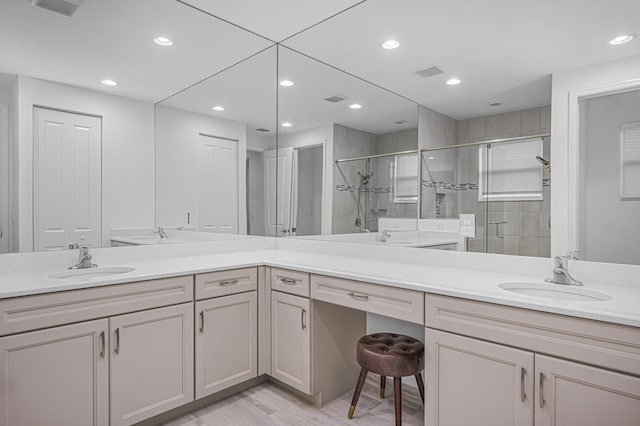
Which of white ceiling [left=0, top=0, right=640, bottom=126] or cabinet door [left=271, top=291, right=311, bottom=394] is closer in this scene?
white ceiling [left=0, top=0, right=640, bottom=126]

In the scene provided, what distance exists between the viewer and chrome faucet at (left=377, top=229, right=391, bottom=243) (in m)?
2.53

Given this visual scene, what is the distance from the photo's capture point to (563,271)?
5.55 feet

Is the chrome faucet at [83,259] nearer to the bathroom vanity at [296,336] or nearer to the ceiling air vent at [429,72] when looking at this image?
the bathroom vanity at [296,336]

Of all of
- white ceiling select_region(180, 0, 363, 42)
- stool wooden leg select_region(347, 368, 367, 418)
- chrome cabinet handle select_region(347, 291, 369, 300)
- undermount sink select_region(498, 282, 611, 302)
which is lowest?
stool wooden leg select_region(347, 368, 367, 418)

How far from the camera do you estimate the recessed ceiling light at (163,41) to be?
8.14 feet

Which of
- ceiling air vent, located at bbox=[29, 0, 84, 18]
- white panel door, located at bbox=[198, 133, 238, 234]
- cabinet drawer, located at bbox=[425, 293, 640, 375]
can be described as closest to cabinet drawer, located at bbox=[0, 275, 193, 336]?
white panel door, located at bbox=[198, 133, 238, 234]

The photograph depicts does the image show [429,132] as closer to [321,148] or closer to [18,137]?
[321,148]

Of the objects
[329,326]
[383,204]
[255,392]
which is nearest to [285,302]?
[329,326]

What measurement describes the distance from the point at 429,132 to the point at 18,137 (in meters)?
2.32

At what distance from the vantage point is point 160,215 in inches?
104

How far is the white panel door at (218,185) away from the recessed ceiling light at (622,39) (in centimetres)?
248

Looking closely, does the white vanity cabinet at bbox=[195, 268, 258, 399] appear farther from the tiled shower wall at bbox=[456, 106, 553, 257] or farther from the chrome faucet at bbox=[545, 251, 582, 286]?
the chrome faucet at bbox=[545, 251, 582, 286]

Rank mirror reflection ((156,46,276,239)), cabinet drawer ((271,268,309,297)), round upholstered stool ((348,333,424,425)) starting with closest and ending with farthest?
round upholstered stool ((348,333,424,425)), cabinet drawer ((271,268,309,297)), mirror reflection ((156,46,276,239))

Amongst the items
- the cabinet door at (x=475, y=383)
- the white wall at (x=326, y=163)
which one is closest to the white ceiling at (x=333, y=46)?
the white wall at (x=326, y=163)
